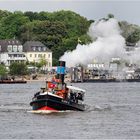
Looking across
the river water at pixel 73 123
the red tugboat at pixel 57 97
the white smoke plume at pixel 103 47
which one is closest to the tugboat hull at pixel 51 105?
the red tugboat at pixel 57 97

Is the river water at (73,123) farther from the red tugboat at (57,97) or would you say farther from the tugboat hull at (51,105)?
the red tugboat at (57,97)

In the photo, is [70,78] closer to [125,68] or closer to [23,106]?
[125,68]

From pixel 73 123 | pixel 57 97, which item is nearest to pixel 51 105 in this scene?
pixel 57 97

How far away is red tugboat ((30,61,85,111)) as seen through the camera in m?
75.1

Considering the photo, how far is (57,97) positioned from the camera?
247 ft

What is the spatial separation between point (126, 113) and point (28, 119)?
11297 mm

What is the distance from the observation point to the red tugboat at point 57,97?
246 ft

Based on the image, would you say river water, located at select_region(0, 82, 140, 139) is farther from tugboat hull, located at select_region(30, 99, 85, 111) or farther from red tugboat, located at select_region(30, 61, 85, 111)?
red tugboat, located at select_region(30, 61, 85, 111)

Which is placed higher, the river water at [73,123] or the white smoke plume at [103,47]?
the white smoke plume at [103,47]

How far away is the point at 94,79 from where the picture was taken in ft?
637

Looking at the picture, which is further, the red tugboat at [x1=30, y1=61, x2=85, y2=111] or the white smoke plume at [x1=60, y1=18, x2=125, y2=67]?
the white smoke plume at [x1=60, y1=18, x2=125, y2=67]

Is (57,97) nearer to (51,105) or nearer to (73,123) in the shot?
(51,105)

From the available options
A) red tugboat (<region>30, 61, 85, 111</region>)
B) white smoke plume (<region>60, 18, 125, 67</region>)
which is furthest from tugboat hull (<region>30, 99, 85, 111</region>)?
white smoke plume (<region>60, 18, 125, 67</region>)

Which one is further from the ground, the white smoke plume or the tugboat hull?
the white smoke plume
